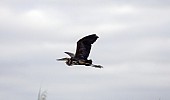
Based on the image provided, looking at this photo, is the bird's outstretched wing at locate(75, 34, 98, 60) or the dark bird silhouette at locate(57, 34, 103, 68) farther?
the bird's outstretched wing at locate(75, 34, 98, 60)

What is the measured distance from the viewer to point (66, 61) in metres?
26.8

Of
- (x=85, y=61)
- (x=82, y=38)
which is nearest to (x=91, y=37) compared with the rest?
(x=82, y=38)

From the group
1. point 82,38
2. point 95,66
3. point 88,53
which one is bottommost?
point 95,66

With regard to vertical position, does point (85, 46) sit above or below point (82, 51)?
above

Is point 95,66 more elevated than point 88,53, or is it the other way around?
point 88,53

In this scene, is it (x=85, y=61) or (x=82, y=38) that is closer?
(x=85, y=61)

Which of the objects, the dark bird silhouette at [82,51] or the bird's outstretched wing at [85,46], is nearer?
the dark bird silhouette at [82,51]

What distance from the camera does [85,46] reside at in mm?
27281

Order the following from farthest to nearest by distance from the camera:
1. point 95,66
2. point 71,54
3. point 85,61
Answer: point 71,54 < point 85,61 < point 95,66

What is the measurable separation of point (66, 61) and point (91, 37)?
3.44 m

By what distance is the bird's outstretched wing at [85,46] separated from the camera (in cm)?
2672

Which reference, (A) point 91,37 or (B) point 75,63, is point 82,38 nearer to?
(A) point 91,37

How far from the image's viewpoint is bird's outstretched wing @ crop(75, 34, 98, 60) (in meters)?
26.7

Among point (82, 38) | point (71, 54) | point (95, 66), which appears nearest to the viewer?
point (95, 66)
